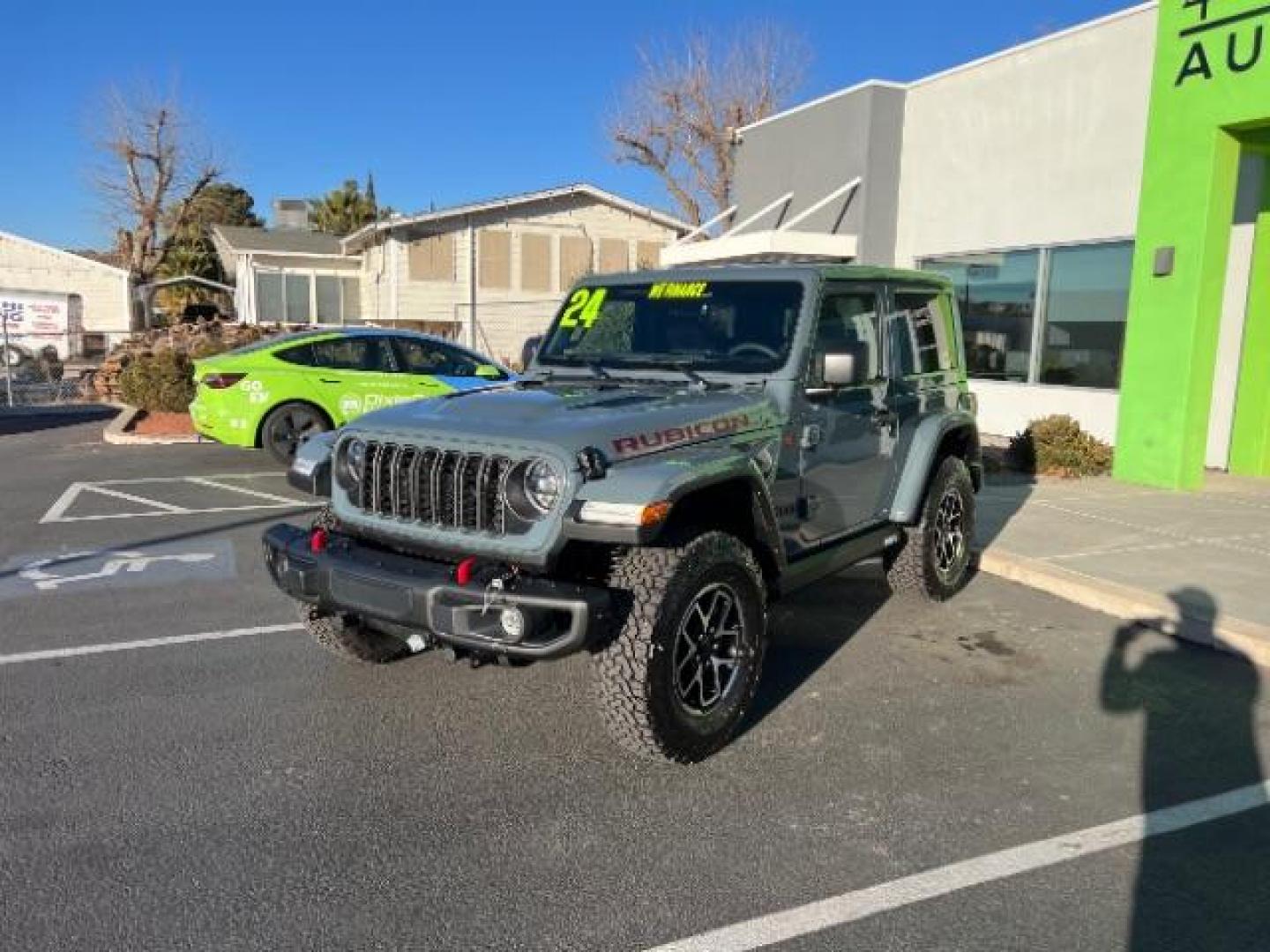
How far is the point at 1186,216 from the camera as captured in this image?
Result: 8734 mm

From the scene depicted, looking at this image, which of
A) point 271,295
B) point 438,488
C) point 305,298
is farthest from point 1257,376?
point 271,295

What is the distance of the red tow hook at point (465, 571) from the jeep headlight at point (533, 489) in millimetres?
240

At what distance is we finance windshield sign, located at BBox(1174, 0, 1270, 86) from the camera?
8.02 metres

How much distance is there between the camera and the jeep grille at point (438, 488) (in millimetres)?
3486

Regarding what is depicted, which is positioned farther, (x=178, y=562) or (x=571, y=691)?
(x=178, y=562)

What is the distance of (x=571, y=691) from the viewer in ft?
14.2

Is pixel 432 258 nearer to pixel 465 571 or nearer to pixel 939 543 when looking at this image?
pixel 939 543

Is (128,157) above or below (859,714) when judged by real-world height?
above

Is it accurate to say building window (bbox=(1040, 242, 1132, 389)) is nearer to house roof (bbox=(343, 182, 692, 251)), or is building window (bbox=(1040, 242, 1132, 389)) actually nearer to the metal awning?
the metal awning

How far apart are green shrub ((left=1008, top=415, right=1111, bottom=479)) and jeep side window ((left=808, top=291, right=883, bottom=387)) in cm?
563

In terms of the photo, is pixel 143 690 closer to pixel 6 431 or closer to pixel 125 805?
pixel 125 805

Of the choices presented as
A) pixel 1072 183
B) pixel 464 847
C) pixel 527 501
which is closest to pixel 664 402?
pixel 527 501

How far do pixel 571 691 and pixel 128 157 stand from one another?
133 ft

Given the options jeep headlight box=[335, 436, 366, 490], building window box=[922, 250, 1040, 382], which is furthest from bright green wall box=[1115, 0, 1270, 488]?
jeep headlight box=[335, 436, 366, 490]
